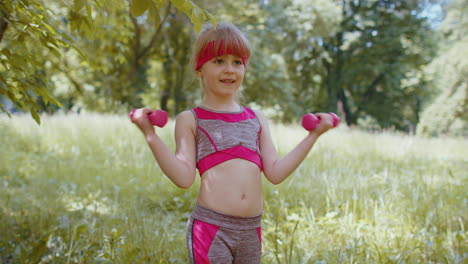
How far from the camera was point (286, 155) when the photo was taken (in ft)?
5.34

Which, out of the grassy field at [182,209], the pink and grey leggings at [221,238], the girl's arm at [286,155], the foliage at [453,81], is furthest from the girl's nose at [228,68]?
the foliage at [453,81]

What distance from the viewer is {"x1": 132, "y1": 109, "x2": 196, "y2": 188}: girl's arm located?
53.3 inches

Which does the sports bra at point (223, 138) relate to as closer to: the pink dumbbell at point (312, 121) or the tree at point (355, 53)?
the pink dumbbell at point (312, 121)

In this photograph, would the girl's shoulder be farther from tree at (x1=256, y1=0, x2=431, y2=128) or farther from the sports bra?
tree at (x1=256, y1=0, x2=431, y2=128)

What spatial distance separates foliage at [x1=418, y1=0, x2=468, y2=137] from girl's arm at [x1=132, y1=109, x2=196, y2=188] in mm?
14188

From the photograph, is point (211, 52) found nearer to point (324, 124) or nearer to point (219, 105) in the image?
point (219, 105)

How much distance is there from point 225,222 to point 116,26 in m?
3.12

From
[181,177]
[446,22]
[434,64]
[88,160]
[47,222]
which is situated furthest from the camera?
[446,22]

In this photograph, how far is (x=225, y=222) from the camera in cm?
148

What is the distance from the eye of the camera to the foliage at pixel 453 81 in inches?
561

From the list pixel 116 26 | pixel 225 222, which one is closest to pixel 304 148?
pixel 225 222

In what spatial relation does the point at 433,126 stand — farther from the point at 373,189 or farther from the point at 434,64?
the point at 373,189

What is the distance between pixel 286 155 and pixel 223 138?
11.4 inches

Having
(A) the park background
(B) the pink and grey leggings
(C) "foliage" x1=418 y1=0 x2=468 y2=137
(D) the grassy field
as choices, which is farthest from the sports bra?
(C) "foliage" x1=418 y1=0 x2=468 y2=137
